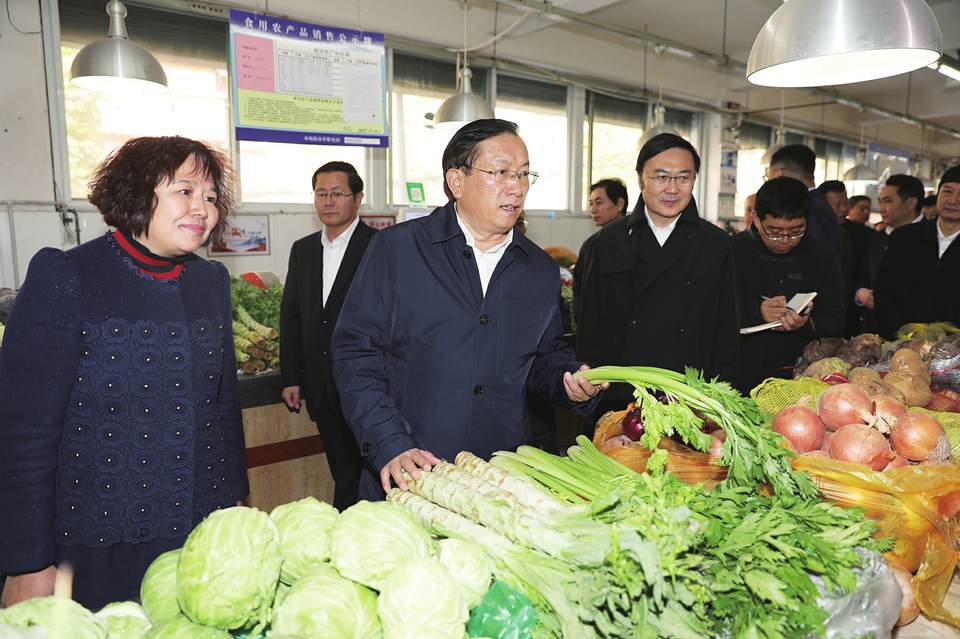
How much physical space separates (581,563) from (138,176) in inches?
59.9

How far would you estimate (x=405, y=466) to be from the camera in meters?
1.64

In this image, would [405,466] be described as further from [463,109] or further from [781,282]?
[463,109]

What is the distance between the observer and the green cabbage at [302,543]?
3.78ft

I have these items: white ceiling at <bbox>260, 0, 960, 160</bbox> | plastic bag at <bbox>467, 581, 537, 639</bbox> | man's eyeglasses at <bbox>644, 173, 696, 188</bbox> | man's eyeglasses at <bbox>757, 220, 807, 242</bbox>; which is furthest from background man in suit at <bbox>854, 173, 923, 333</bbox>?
plastic bag at <bbox>467, 581, 537, 639</bbox>

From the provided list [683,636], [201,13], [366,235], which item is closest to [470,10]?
[201,13]

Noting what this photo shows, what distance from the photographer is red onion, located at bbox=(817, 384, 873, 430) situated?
1939 millimetres

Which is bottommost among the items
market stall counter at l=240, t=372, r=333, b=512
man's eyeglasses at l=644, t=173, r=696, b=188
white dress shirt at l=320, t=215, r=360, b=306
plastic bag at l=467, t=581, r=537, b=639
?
market stall counter at l=240, t=372, r=333, b=512

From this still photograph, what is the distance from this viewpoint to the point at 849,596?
3.99 feet

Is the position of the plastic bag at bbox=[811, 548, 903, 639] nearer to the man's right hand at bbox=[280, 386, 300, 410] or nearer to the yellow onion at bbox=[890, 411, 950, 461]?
the yellow onion at bbox=[890, 411, 950, 461]

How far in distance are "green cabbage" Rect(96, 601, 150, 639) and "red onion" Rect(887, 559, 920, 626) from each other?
5.10 feet

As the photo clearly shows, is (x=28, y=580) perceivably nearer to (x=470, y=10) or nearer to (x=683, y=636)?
(x=683, y=636)

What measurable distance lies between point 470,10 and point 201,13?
3.00 meters

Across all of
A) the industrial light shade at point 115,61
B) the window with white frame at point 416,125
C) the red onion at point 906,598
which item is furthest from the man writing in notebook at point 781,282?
the window with white frame at point 416,125

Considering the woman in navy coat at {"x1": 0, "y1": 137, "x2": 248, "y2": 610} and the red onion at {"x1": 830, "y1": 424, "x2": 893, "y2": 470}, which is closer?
the woman in navy coat at {"x1": 0, "y1": 137, "x2": 248, "y2": 610}
